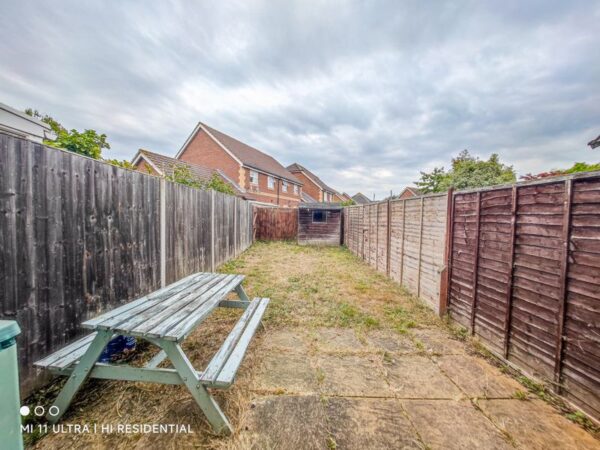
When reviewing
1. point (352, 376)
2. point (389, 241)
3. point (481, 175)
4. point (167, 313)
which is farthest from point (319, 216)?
point (167, 313)

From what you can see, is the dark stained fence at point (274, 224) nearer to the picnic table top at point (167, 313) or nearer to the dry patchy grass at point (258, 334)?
the dry patchy grass at point (258, 334)

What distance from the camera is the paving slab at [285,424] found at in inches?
62.3

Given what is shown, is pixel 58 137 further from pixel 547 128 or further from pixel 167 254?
pixel 547 128

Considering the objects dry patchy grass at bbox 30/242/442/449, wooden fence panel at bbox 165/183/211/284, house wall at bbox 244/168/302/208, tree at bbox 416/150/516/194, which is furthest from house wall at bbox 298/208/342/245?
wooden fence panel at bbox 165/183/211/284

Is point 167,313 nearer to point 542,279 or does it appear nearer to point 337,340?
point 337,340

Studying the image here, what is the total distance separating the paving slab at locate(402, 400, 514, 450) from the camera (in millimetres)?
1607

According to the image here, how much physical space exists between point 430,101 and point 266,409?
448 inches

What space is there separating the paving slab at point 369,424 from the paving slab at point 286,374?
32cm

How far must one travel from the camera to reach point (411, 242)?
505 cm

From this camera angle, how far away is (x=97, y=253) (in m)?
2.46

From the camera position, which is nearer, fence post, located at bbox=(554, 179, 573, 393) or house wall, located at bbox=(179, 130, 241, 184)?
fence post, located at bbox=(554, 179, 573, 393)

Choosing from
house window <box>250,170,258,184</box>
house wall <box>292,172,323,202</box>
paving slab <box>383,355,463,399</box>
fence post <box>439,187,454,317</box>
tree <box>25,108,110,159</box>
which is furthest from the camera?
house wall <box>292,172,323,202</box>

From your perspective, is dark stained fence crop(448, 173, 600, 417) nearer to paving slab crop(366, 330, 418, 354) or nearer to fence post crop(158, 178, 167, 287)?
paving slab crop(366, 330, 418, 354)

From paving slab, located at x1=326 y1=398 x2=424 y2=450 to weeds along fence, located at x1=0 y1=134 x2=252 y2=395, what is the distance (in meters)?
2.48
